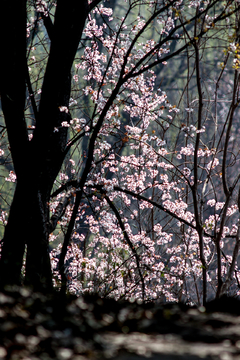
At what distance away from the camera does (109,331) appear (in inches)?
59.0

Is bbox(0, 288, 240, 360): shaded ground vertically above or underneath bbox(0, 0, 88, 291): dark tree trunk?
underneath

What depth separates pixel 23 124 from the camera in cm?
312

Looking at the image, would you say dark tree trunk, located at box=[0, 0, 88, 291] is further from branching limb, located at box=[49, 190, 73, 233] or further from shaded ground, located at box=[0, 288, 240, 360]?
shaded ground, located at box=[0, 288, 240, 360]

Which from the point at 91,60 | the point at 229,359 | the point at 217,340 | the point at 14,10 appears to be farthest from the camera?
the point at 91,60

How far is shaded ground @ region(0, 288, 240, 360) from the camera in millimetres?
1294

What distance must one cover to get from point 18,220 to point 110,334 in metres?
1.91

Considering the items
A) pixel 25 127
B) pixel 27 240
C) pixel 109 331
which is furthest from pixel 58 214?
pixel 109 331

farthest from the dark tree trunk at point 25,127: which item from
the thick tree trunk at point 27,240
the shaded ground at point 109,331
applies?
the shaded ground at point 109,331

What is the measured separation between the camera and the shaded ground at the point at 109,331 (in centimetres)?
129

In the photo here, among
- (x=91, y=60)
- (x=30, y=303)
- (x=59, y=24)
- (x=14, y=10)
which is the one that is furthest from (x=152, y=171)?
(x=30, y=303)

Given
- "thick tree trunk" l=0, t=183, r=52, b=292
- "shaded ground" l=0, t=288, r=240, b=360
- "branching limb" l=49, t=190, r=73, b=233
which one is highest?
"branching limb" l=49, t=190, r=73, b=233

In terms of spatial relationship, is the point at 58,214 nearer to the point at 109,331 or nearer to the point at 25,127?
the point at 25,127

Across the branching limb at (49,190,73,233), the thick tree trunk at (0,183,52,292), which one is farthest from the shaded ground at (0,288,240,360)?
the branching limb at (49,190,73,233)

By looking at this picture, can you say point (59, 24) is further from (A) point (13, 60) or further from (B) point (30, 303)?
(B) point (30, 303)
